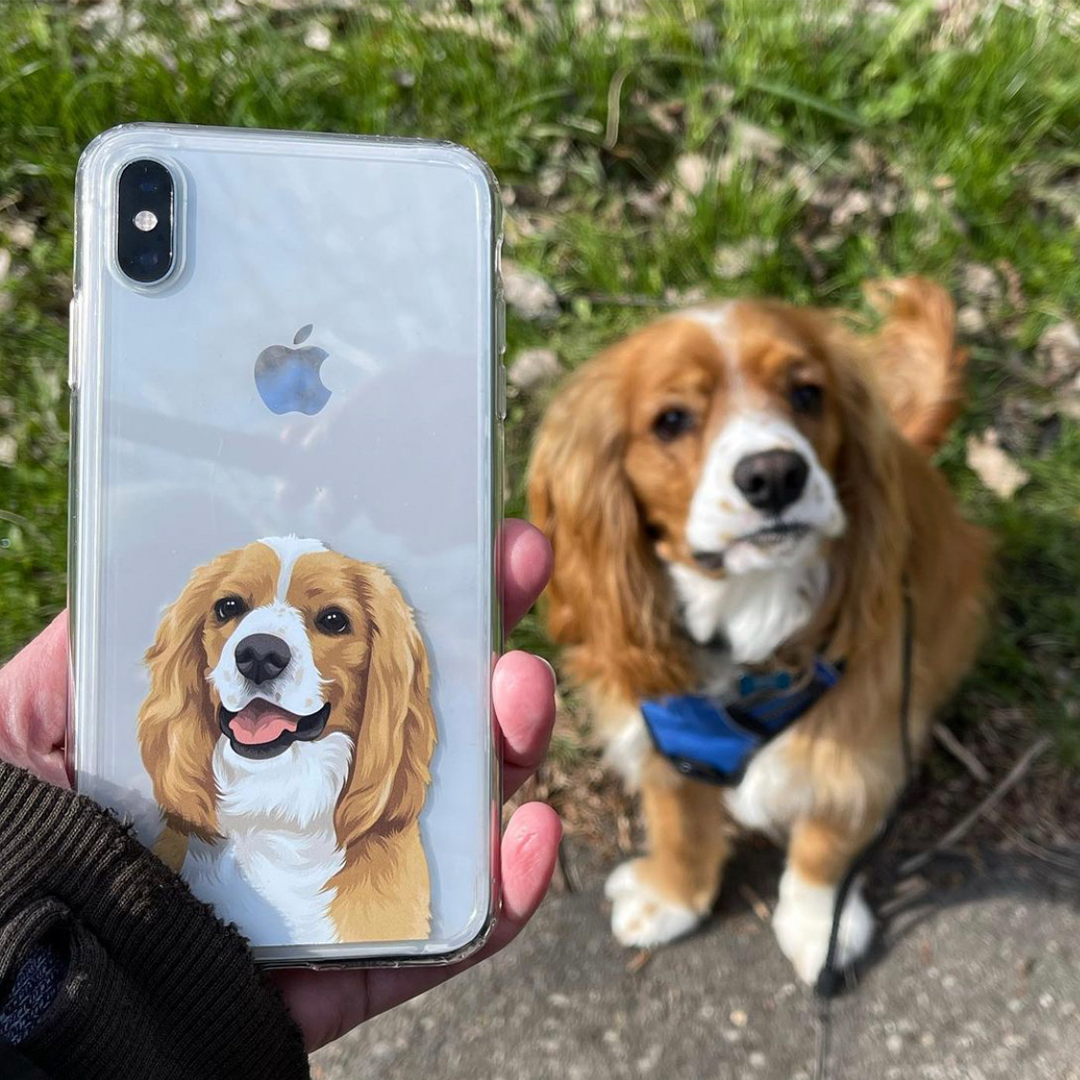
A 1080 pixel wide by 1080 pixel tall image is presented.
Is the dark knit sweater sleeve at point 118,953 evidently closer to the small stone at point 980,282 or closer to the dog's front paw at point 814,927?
the dog's front paw at point 814,927

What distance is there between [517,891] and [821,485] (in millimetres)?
853

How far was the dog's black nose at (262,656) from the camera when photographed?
1.33 m

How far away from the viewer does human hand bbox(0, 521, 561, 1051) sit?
4.59 ft

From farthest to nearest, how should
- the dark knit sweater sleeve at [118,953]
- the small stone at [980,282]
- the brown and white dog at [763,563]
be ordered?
the small stone at [980,282] → the brown and white dog at [763,563] → the dark knit sweater sleeve at [118,953]

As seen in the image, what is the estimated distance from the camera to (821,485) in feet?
5.65

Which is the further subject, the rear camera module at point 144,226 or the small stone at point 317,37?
the small stone at point 317,37

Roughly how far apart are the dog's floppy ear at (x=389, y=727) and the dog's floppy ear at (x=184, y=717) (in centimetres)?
19

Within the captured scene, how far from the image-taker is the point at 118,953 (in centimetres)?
124

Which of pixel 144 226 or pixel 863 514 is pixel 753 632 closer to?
pixel 863 514

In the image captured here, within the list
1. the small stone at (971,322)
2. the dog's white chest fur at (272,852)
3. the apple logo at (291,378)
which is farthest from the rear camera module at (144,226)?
the small stone at (971,322)

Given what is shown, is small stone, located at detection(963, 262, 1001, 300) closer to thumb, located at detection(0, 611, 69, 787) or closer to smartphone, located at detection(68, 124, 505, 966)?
smartphone, located at detection(68, 124, 505, 966)

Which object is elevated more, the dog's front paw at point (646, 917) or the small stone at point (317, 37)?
the small stone at point (317, 37)

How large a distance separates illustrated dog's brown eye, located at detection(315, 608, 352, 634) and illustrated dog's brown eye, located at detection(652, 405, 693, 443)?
813mm

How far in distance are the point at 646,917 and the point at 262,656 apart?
1.33m
